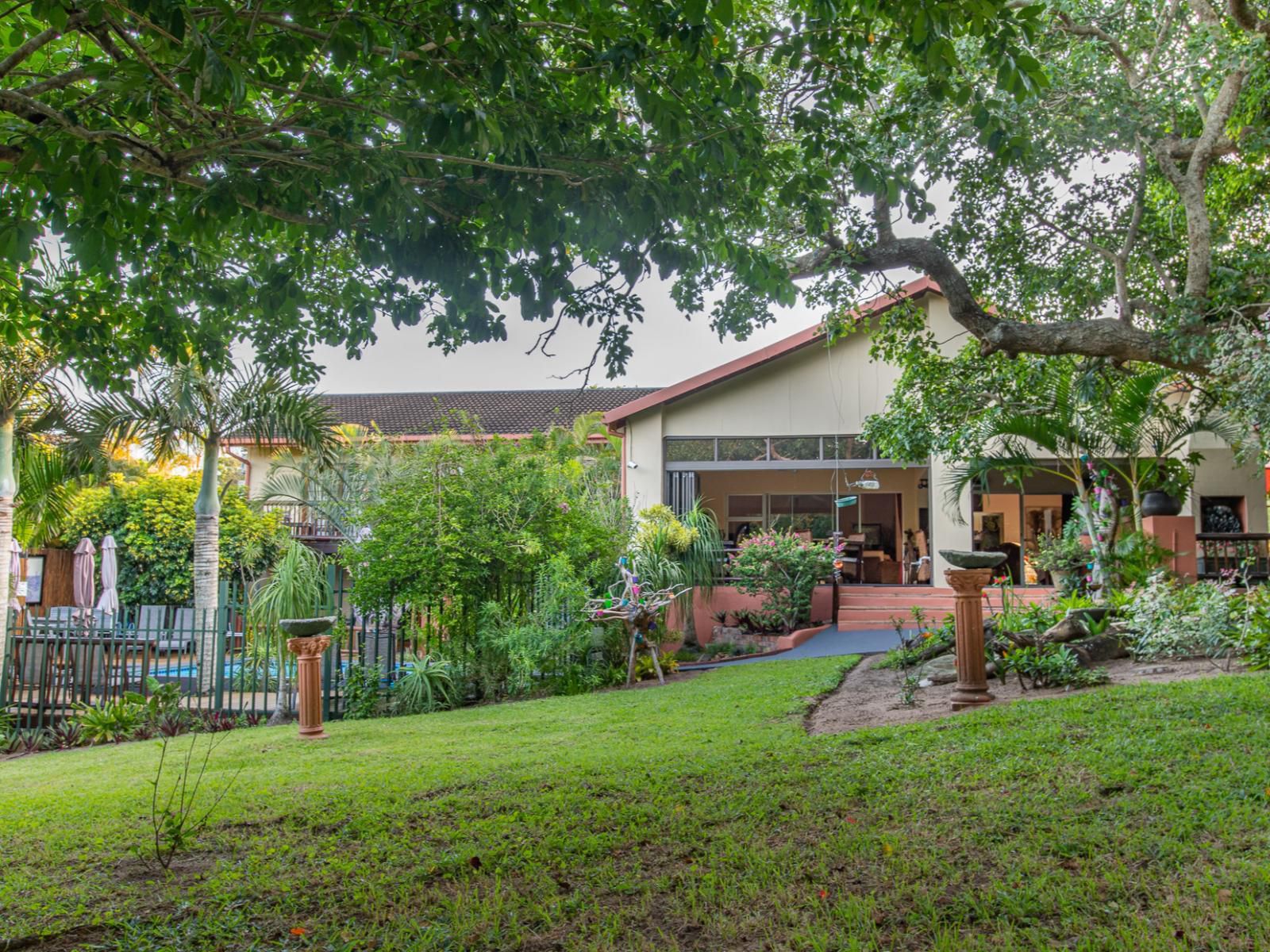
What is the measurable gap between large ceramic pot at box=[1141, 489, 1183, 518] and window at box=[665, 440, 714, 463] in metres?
8.10

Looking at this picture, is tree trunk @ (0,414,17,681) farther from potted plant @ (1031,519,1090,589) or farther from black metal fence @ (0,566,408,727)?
potted plant @ (1031,519,1090,589)

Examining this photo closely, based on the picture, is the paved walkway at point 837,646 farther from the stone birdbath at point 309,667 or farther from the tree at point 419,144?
the tree at point 419,144

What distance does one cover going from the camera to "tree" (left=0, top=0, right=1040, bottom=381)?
3.95 m

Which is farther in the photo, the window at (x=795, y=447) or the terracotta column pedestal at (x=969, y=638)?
the window at (x=795, y=447)

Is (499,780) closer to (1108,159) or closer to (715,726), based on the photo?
(715,726)

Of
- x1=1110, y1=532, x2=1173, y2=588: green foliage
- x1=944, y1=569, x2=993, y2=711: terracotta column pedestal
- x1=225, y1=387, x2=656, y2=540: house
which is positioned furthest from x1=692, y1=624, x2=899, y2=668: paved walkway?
x1=225, y1=387, x2=656, y2=540: house

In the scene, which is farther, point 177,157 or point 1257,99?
point 1257,99

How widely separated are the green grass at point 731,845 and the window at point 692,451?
38.1ft

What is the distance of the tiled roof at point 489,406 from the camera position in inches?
1060

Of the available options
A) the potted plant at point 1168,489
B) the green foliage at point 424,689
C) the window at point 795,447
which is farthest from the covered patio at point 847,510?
the green foliage at point 424,689

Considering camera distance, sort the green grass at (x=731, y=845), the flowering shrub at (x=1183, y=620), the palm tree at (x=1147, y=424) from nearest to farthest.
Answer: the green grass at (x=731, y=845) < the flowering shrub at (x=1183, y=620) < the palm tree at (x=1147, y=424)

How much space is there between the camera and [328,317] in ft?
23.6

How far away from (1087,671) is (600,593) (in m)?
6.52

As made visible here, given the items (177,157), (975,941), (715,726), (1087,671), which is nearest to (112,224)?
(177,157)
